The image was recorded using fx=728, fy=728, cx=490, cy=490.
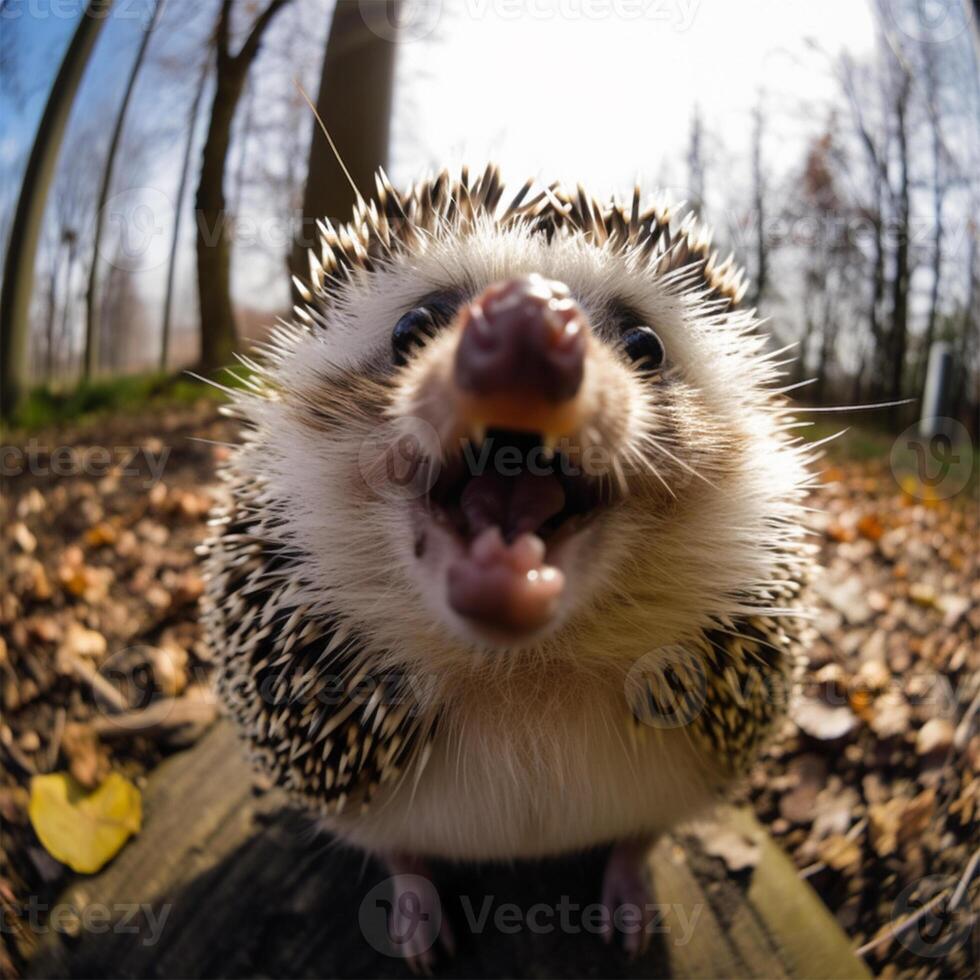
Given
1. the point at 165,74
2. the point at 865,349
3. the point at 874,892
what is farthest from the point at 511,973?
the point at 165,74

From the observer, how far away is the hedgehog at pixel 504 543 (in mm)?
768

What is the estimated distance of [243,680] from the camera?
1.14 metres

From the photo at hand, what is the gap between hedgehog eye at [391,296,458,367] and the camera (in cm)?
87

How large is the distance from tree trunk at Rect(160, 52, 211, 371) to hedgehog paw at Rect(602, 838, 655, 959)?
45.9 inches

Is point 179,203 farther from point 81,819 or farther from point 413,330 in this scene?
point 81,819

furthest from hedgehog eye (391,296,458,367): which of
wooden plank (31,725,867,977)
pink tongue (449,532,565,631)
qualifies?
wooden plank (31,725,867,977)

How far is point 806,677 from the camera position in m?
1.53

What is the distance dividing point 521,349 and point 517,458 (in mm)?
174

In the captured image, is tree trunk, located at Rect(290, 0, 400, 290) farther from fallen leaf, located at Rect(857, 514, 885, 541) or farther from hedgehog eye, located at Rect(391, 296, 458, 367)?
fallen leaf, located at Rect(857, 514, 885, 541)

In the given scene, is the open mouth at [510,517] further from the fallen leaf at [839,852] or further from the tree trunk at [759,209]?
the fallen leaf at [839,852]

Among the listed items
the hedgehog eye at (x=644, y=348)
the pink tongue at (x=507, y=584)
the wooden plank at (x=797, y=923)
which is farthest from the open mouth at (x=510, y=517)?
the wooden plank at (x=797, y=923)

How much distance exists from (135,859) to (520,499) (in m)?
1.04

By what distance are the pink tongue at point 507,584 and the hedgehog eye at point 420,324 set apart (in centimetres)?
31

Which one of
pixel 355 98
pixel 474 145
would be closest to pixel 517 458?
pixel 474 145
